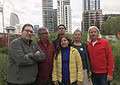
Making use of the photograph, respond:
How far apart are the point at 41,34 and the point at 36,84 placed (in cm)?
79

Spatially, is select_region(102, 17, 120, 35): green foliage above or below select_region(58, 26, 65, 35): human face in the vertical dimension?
above

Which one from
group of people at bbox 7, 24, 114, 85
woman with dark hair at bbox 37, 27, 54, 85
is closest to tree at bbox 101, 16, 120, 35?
group of people at bbox 7, 24, 114, 85

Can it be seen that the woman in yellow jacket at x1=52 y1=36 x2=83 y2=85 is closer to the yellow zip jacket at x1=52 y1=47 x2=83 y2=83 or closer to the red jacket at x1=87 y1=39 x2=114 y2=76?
the yellow zip jacket at x1=52 y1=47 x2=83 y2=83

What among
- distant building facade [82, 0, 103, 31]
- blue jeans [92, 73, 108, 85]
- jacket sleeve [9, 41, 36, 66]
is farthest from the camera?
distant building facade [82, 0, 103, 31]

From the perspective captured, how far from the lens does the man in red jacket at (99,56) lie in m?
6.49

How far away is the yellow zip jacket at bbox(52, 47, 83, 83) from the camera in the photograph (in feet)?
18.9

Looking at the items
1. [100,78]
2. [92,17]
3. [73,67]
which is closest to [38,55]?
[73,67]

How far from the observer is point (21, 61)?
5.32 m

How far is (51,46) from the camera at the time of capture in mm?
6020

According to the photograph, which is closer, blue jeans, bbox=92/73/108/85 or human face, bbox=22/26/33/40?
human face, bbox=22/26/33/40

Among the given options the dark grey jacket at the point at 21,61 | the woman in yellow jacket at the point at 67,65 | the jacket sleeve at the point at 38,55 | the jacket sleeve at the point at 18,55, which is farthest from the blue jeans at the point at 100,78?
the jacket sleeve at the point at 18,55

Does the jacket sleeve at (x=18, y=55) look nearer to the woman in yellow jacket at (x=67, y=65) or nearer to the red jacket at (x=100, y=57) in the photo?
the woman in yellow jacket at (x=67, y=65)

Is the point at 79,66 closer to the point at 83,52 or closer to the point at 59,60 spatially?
the point at 59,60

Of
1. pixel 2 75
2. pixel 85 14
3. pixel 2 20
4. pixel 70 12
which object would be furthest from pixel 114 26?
pixel 2 75
